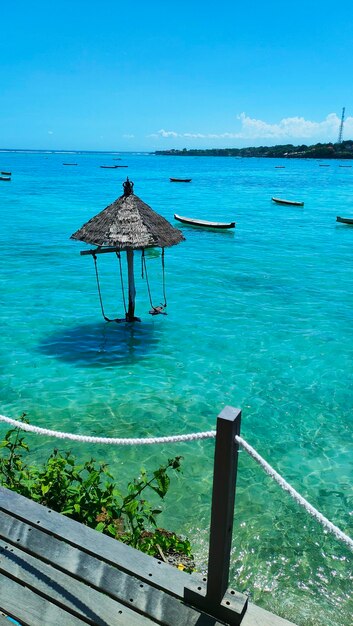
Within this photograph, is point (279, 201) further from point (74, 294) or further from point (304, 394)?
point (304, 394)

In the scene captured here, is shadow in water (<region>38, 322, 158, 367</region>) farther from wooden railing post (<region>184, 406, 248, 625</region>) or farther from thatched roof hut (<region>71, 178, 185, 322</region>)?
wooden railing post (<region>184, 406, 248, 625</region>)

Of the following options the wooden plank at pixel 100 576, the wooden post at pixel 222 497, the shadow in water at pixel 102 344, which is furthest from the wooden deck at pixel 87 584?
the shadow in water at pixel 102 344

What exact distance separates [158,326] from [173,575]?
10.2m

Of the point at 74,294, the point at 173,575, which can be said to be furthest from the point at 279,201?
the point at 173,575

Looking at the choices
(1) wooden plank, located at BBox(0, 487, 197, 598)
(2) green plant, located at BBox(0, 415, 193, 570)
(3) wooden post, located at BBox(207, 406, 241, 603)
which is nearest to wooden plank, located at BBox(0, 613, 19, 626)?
(1) wooden plank, located at BBox(0, 487, 197, 598)

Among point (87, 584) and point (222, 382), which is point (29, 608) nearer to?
point (87, 584)

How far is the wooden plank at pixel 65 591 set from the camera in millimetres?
3236

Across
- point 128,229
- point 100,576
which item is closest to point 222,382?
point 128,229

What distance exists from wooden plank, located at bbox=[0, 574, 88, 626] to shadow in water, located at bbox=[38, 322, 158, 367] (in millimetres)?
7636

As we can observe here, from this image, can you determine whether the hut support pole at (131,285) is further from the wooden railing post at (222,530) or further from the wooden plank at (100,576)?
the wooden railing post at (222,530)

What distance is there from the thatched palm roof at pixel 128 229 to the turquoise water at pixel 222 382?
2742 mm

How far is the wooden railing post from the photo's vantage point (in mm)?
2828

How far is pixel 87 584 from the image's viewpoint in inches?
136

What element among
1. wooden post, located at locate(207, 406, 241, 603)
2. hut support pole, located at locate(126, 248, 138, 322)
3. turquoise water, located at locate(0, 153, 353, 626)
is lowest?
turquoise water, located at locate(0, 153, 353, 626)
